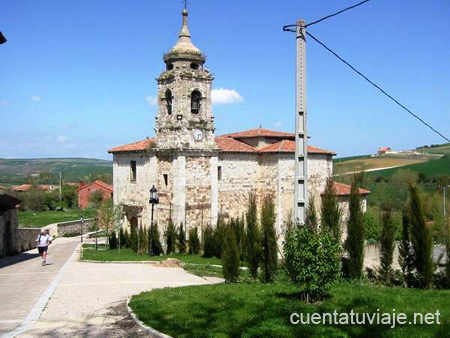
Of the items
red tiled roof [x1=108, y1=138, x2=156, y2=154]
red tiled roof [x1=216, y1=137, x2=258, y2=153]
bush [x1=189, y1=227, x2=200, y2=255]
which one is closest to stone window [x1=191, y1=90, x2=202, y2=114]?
red tiled roof [x1=216, y1=137, x2=258, y2=153]

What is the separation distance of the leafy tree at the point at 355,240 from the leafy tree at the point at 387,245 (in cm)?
64

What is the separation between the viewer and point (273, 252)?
13.3 metres

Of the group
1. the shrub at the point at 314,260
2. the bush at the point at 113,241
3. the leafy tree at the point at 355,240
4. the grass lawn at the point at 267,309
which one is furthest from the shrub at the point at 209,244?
the shrub at the point at 314,260

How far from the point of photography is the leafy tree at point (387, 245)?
43.5ft

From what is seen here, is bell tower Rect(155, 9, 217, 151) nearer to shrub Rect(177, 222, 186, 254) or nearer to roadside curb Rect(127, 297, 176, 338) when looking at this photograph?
shrub Rect(177, 222, 186, 254)

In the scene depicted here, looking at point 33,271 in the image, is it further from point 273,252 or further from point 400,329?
point 400,329

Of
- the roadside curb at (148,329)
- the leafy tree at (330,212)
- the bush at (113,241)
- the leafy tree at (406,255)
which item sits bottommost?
the bush at (113,241)

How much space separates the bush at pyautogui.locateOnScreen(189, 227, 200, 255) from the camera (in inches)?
946

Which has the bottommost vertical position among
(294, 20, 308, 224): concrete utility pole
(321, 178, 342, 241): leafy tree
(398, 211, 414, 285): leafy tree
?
(398, 211, 414, 285): leafy tree

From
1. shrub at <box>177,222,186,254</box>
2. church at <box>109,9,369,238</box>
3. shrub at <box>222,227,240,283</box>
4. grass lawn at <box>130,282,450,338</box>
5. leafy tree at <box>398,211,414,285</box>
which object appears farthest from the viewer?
church at <box>109,9,369,238</box>

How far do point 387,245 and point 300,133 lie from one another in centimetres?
557

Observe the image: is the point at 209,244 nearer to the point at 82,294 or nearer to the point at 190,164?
the point at 190,164

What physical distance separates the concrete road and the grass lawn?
7.78ft

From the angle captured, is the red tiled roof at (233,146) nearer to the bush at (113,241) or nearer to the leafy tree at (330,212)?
the bush at (113,241)
